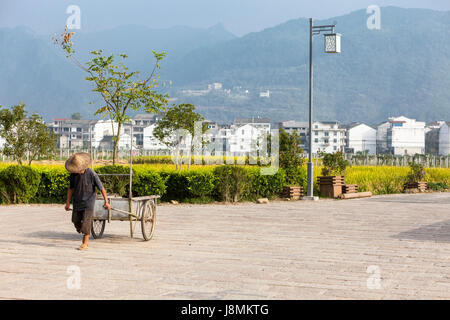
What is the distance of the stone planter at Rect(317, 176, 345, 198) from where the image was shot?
19906 millimetres

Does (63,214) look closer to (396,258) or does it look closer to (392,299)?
(396,258)

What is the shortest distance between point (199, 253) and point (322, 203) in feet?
32.5

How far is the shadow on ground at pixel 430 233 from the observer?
1008 centimetres

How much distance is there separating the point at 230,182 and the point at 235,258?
957 cm

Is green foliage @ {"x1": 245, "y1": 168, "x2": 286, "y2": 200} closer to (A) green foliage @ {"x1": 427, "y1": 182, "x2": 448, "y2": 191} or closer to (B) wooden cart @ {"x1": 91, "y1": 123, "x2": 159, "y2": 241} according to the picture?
(A) green foliage @ {"x1": 427, "y1": 182, "x2": 448, "y2": 191}

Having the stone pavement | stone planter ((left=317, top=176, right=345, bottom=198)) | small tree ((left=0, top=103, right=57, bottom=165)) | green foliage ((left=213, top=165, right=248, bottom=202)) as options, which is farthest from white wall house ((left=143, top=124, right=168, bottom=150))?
the stone pavement

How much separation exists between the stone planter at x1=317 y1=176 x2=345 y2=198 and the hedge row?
8.13 ft

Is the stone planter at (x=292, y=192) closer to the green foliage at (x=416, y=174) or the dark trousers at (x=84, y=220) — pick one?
the green foliage at (x=416, y=174)

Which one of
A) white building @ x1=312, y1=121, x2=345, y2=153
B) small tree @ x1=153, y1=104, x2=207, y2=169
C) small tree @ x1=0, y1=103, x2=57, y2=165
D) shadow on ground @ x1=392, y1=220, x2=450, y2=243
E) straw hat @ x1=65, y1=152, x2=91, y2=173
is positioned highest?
white building @ x1=312, y1=121, x2=345, y2=153

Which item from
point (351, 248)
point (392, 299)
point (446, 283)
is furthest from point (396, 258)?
point (392, 299)

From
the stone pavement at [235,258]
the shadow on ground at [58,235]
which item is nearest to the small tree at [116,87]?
the stone pavement at [235,258]

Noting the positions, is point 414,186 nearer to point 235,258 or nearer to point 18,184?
point 18,184

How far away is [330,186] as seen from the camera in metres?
20.0

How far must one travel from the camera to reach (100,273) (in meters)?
6.82
